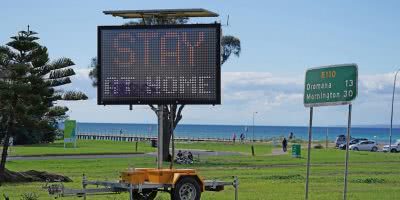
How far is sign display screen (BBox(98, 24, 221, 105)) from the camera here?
1802 centimetres

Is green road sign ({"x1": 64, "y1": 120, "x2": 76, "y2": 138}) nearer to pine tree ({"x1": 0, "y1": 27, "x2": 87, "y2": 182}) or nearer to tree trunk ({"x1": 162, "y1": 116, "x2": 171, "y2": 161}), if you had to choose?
tree trunk ({"x1": 162, "y1": 116, "x2": 171, "y2": 161})

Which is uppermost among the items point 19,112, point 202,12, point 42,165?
point 202,12

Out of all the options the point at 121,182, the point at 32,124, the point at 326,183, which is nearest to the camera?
the point at 121,182

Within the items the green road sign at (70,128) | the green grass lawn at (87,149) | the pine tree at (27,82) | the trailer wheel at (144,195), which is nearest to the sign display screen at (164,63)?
the trailer wheel at (144,195)

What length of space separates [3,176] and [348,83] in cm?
1944

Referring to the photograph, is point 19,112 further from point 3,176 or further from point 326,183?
point 326,183

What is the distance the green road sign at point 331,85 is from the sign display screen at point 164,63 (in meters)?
3.14

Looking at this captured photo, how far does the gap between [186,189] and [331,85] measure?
4625 mm

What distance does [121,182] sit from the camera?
706 inches

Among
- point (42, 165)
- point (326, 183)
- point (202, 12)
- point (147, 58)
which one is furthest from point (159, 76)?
point (42, 165)

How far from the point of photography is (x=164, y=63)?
1811 centimetres

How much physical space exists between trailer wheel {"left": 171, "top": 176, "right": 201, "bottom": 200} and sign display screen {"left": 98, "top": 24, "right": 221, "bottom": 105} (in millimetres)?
1771

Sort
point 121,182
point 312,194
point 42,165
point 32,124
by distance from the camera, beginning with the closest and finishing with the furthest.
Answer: point 121,182 → point 312,194 → point 32,124 → point 42,165

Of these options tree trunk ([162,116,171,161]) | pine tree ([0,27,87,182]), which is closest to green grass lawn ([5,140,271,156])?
tree trunk ([162,116,171,161])
